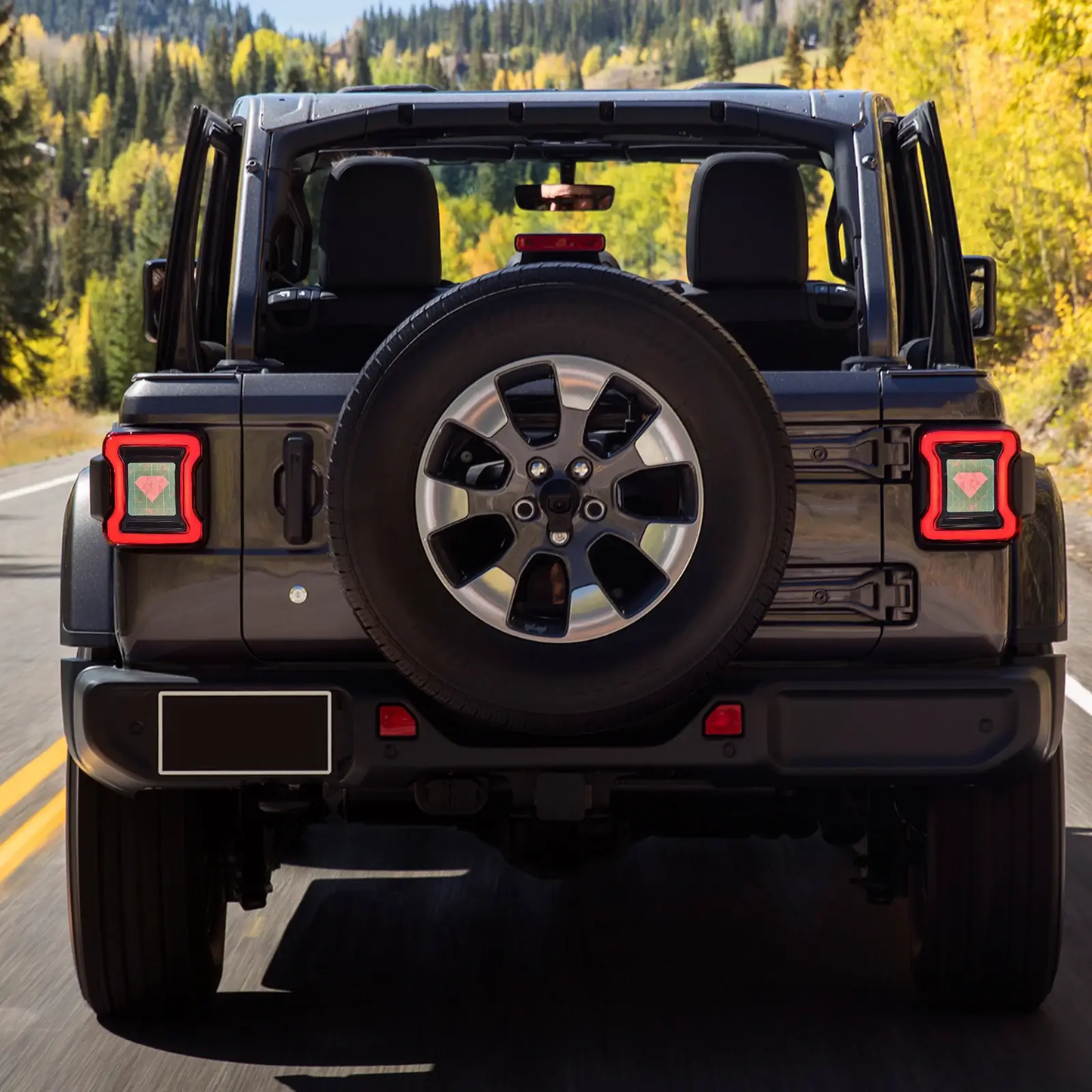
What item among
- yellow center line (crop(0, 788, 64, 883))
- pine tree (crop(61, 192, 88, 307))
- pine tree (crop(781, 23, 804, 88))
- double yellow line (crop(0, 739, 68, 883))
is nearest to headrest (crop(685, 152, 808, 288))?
double yellow line (crop(0, 739, 68, 883))

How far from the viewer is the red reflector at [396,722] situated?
3898 millimetres

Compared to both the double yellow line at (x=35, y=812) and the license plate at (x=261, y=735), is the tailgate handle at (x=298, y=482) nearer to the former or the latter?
the license plate at (x=261, y=735)

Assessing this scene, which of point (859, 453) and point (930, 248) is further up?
point (930, 248)

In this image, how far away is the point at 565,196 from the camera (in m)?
5.30

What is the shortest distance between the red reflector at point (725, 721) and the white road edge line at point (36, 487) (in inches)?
812

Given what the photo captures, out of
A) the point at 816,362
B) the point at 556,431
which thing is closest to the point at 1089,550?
the point at 816,362

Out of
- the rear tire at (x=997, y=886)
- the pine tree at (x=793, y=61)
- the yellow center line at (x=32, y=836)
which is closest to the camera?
the rear tire at (x=997, y=886)

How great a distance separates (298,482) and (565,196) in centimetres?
172

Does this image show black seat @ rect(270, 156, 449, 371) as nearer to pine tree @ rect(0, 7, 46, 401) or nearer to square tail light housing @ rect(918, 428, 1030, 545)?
square tail light housing @ rect(918, 428, 1030, 545)

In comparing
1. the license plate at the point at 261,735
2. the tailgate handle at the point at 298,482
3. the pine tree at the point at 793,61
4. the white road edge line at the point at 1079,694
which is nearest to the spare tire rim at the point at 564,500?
the tailgate handle at the point at 298,482

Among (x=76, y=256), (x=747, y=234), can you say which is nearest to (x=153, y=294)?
(x=747, y=234)

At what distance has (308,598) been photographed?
3.96 meters

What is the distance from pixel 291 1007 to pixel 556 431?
1731mm

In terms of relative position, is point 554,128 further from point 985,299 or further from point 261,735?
point 261,735
